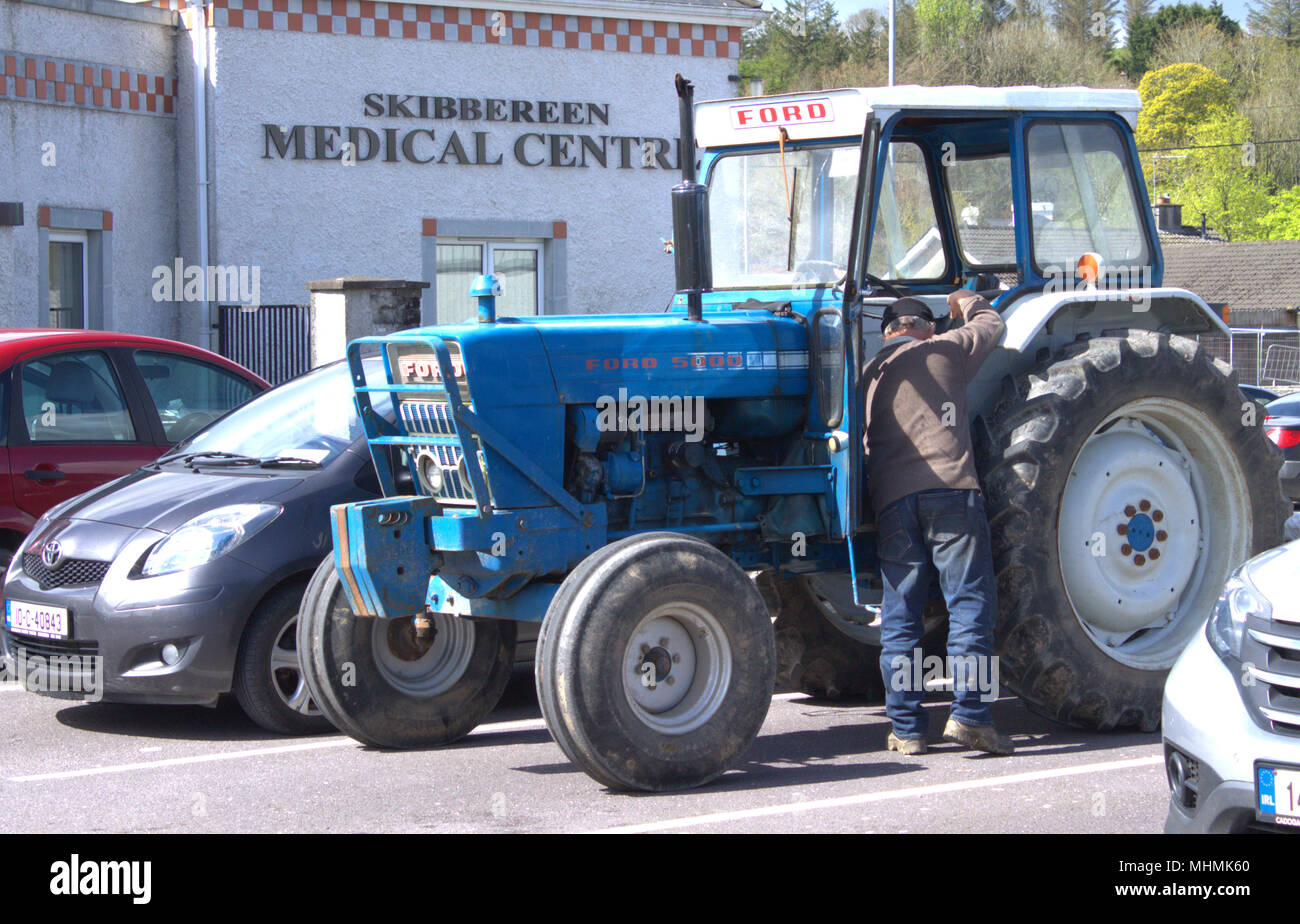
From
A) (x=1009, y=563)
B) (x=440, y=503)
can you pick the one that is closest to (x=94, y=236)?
(x=440, y=503)

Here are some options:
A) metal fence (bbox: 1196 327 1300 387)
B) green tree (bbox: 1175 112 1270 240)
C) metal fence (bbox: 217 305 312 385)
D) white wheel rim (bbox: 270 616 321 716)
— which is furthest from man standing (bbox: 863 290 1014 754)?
green tree (bbox: 1175 112 1270 240)

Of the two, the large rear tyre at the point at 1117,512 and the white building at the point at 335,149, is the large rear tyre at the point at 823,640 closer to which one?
the large rear tyre at the point at 1117,512

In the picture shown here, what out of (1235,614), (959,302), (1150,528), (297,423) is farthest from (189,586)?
(1235,614)

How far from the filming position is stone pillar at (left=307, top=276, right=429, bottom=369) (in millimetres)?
14125

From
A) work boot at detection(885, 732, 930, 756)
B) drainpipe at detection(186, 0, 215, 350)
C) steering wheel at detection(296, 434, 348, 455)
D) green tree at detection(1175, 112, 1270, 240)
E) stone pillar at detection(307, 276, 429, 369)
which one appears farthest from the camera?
green tree at detection(1175, 112, 1270, 240)

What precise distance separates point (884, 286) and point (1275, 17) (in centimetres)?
8764

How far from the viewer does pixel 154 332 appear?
56.1 feet

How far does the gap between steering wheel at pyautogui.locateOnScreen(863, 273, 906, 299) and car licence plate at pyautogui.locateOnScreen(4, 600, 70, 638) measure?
3819mm

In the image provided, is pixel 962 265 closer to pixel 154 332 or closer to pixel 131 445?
pixel 131 445

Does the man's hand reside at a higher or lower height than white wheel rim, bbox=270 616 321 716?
higher

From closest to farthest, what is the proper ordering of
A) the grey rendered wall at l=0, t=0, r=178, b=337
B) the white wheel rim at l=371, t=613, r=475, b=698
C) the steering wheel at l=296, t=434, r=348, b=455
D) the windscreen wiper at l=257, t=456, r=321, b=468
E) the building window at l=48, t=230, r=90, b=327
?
the white wheel rim at l=371, t=613, r=475, b=698
the windscreen wiper at l=257, t=456, r=321, b=468
the steering wheel at l=296, t=434, r=348, b=455
the grey rendered wall at l=0, t=0, r=178, b=337
the building window at l=48, t=230, r=90, b=327

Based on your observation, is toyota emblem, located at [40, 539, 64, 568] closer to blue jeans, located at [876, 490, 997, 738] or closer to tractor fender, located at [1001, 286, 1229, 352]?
blue jeans, located at [876, 490, 997, 738]

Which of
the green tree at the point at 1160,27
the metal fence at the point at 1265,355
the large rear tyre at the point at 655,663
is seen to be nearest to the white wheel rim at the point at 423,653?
the large rear tyre at the point at 655,663

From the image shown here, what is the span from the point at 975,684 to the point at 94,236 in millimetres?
12259
